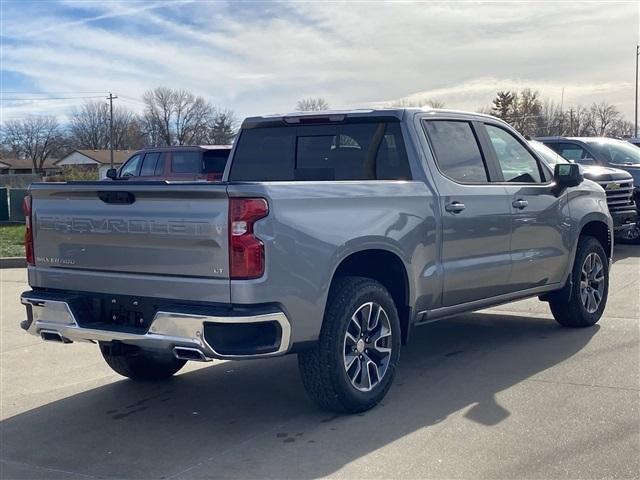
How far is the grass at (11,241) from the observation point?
15161 mm

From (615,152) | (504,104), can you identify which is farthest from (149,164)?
(504,104)

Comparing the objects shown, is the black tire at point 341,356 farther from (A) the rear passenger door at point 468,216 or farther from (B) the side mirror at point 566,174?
(B) the side mirror at point 566,174

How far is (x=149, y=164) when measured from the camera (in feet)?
60.2

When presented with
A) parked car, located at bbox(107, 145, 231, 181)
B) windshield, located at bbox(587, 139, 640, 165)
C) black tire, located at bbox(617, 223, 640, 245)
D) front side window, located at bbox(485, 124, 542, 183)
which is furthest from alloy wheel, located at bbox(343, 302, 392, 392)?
parked car, located at bbox(107, 145, 231, 181)

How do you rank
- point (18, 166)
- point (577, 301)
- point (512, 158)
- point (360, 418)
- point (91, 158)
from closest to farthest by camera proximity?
1. point (360, 418)
2. point (512, 158)
3. point (577, 301)
4. point (91, 158)
5. point (18, 166)

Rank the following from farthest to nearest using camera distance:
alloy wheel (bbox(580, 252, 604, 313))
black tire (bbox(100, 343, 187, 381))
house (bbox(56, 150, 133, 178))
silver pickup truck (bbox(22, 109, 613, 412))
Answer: house (bbox(56, 150, 133, 178))
alloy wheel (bbox(580, 252, 604, 313))
black tire (bbox(100, 343, 187, 381))
silver pickup truck (bbox(22, 109, 613, 412))

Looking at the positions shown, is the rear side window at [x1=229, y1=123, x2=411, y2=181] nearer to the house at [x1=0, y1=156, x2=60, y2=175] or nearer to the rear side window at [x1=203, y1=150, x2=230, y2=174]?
the rear side window at [x1=203, y1=150, x2=230, y2=174]

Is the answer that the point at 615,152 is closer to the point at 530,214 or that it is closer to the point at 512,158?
the point at 512,158

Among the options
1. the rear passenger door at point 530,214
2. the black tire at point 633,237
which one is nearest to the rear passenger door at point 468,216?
the rear passenger door at point 530,214

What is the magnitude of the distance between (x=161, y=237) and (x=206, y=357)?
2.51 feet

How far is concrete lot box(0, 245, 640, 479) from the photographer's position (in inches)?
174

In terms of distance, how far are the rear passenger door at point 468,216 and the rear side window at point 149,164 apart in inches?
501

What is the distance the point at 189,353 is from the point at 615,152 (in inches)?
459

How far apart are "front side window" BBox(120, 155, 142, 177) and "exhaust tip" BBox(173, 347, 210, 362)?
14.6 meters
